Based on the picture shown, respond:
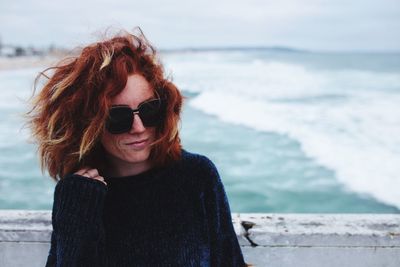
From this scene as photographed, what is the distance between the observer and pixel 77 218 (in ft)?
4.39

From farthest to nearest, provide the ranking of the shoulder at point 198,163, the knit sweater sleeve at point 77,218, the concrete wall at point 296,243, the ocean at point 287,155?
1. the ocean at point 287,155
2. the concrete wall at point 296,243
3. the shoulder at point 198,163
4. the knit sweater sleeve at point 77,218

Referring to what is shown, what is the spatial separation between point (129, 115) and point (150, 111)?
72 mm

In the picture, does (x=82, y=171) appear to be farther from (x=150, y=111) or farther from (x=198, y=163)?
(x=198, y=163)

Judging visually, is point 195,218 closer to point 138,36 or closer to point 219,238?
point 219,238

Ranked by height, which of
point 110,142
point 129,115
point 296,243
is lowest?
point 296,243

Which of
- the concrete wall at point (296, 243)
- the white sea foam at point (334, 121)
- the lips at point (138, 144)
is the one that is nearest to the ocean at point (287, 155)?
the white sea foam at point (334, 121)

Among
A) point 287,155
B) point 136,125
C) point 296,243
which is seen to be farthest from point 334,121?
point 136,125

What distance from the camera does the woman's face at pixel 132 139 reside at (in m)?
1.39

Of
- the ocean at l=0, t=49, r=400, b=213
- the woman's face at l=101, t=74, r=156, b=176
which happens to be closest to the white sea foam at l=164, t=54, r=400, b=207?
the ocean at l=0, t=49, r=400, b=213

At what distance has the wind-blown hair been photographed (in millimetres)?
1357

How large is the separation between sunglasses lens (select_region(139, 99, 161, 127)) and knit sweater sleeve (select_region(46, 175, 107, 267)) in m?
0.25

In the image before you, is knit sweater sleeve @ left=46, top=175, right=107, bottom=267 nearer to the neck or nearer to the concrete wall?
the neck

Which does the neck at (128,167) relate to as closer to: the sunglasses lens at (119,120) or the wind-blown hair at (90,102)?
the wind-blown hair at (90,102)

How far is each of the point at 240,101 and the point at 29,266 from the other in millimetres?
17633
